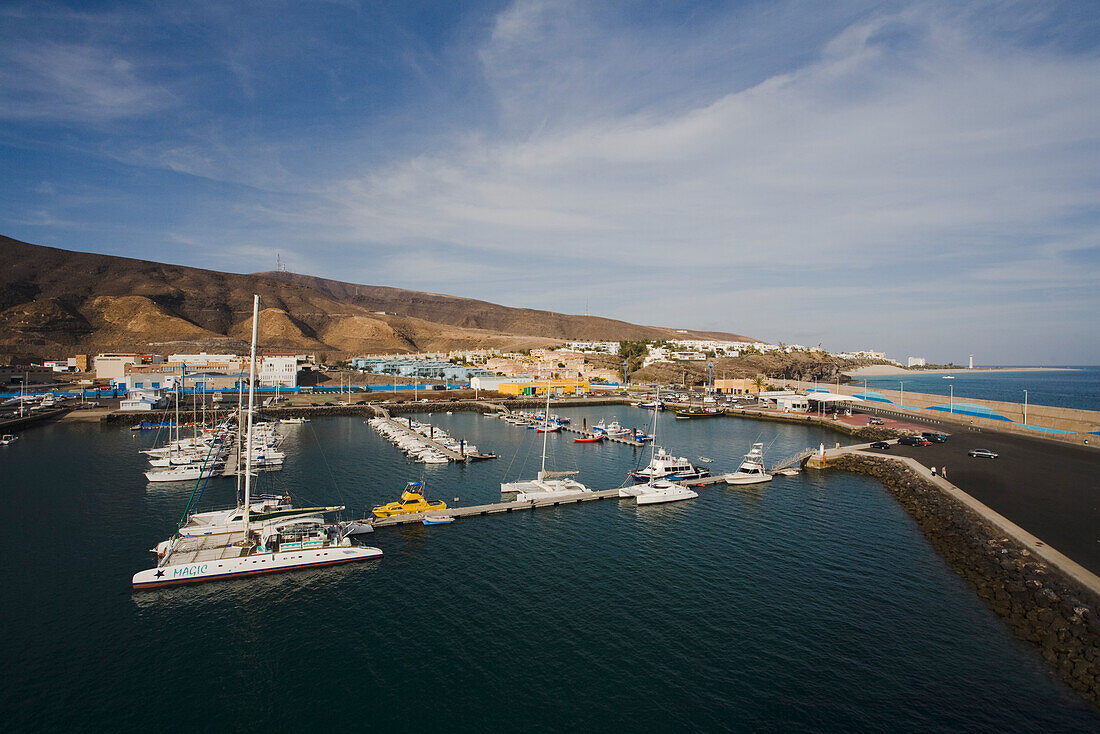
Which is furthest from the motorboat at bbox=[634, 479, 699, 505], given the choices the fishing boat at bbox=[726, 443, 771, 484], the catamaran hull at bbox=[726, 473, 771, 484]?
the fishing boat at bbox=[726, 443, 771, 484]

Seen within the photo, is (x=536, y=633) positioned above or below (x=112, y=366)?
below

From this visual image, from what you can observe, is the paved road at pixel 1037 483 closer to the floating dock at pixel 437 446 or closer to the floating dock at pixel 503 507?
the floating dock at pixel 503 507

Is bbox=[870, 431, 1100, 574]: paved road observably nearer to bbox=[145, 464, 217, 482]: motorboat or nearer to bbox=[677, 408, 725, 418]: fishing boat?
bbox=[677, 408, 725, 418]: fishing boat

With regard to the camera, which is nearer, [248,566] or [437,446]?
[248,566]

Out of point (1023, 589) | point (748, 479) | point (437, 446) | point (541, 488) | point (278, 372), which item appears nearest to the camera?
point (1023, 589)

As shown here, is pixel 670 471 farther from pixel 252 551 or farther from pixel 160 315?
pixel 160 315

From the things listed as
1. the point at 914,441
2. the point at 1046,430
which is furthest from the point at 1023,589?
the point at 1046,430
